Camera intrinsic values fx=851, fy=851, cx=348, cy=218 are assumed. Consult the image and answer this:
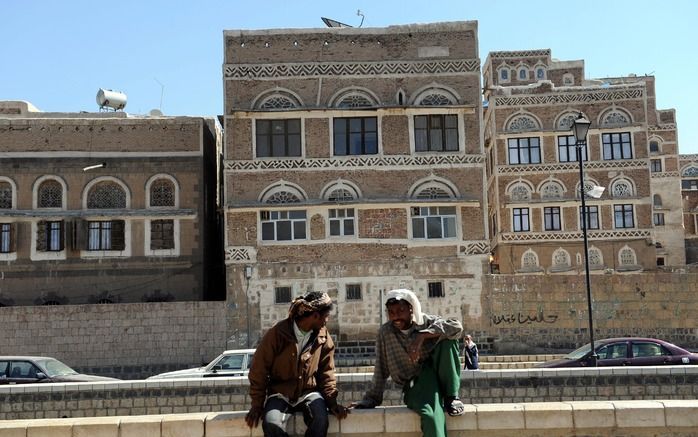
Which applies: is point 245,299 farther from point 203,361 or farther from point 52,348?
point 52,348

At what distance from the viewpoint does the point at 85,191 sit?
34375mm

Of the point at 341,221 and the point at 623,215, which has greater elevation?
the point at 623,215

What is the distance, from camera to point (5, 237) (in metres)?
33.9

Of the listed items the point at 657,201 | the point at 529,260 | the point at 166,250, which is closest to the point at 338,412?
the point at 166,250

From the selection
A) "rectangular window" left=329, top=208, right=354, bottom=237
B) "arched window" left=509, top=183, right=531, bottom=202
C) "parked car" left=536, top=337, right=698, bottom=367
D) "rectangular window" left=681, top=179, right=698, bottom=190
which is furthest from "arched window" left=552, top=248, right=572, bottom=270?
"rectangular window" left=681, top=179, right=698, bottom=190

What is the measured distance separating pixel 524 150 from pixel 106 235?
25.6 metres

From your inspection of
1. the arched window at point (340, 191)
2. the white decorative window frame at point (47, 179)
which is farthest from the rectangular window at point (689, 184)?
the white decorative window frame at point (47, 179)

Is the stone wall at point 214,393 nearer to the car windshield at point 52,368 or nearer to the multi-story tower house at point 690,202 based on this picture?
the car windshield at point 52,368

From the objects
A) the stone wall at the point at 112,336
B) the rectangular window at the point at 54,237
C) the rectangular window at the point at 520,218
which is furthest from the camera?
the rectangular window at the point at 520,218

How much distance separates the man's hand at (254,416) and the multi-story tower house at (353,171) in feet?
77.7

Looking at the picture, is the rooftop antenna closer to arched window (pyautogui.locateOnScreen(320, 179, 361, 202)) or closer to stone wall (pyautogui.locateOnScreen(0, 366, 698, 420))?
arched window (pyautogui.locateOnScreen(320, 179, 361, 202))

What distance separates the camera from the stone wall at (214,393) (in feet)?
57.6

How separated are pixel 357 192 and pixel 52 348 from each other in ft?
41.2

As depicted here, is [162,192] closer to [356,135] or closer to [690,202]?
[356,135]
